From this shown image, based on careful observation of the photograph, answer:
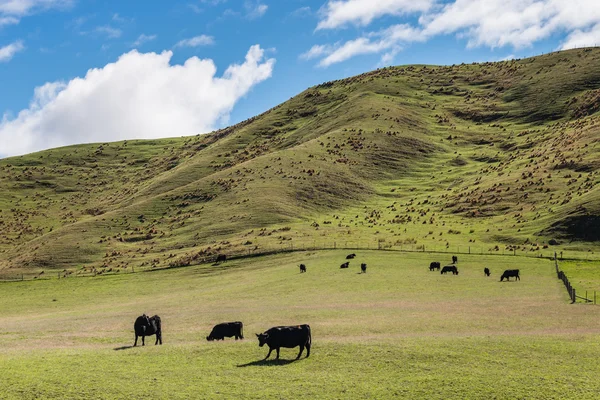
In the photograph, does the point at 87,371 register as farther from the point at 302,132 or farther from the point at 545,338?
the point at 302,132

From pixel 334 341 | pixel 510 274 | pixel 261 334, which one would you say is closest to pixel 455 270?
pixel 510 274

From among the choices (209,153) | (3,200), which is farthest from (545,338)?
(3,200)

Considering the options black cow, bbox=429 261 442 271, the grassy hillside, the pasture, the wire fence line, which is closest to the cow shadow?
the pasture

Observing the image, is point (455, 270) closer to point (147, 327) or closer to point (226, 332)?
point (226, 332)

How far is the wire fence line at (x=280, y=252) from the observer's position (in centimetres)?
7469

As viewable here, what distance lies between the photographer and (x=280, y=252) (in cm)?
7906

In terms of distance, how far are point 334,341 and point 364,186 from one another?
10285 centimetres

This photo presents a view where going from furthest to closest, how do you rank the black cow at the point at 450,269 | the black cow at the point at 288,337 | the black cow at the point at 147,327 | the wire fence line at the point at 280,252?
the wire fence line at the point at 280,252 < the black cow at the point at 450,269 < the black cow at the point at 147,327 < the black cow at the point at 288,337

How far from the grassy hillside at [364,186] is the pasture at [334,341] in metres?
24.6

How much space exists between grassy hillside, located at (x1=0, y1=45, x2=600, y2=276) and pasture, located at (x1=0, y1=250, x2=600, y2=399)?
80.9ft

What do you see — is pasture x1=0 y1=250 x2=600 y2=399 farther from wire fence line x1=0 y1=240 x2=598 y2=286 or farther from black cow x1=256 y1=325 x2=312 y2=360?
wire fence line x1=0 y1=240 x2=598 y2=286

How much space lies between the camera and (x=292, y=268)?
68.4 m

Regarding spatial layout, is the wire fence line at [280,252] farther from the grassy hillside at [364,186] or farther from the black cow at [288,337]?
the black cow at [288,337]

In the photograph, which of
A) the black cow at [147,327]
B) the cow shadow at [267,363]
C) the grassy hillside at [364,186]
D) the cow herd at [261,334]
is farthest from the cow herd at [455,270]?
the cow shadow at [267,363]
